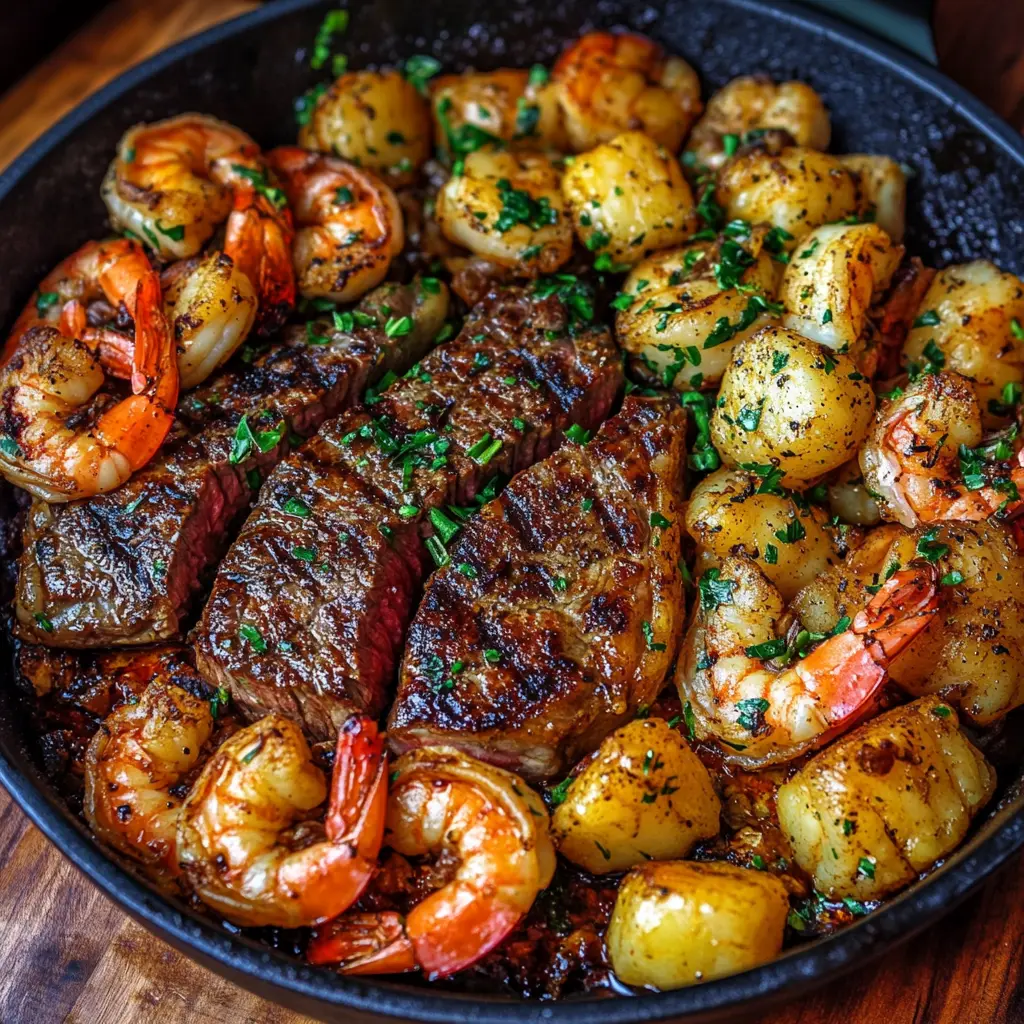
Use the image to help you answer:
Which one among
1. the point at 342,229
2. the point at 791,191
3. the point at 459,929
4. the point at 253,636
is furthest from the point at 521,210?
the point at 459,929

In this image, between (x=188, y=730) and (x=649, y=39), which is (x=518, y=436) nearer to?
(x=188, y=730)

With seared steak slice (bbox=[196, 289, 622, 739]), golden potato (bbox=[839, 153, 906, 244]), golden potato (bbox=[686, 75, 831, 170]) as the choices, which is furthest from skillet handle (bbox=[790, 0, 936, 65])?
seared steak slice (bbox=[196, 289, 622, 739])

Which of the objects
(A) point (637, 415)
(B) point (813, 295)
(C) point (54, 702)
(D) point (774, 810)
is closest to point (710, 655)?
(D) point (774, 810)

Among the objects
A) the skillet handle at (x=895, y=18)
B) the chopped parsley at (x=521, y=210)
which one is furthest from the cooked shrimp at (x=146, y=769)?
the skillet handle at (x=895, y=18)

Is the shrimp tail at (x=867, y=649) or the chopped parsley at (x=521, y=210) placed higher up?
the chopped parsley at (x=521, y=210)

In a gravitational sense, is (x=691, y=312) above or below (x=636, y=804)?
above

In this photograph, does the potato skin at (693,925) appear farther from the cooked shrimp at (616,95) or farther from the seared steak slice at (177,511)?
the cooked shrimp at (616,95)

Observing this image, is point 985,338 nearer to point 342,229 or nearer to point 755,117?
point 755,117
